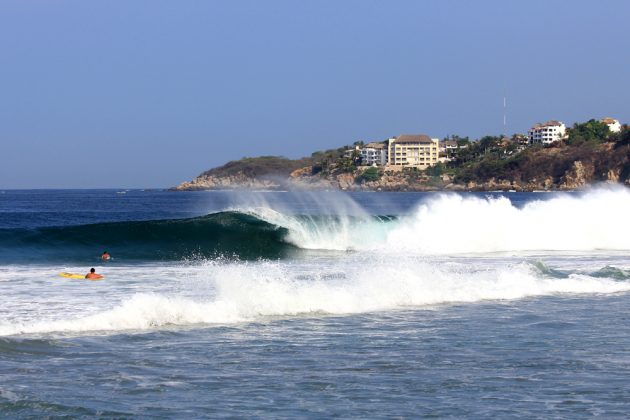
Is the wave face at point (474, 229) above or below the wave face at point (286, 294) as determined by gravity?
above

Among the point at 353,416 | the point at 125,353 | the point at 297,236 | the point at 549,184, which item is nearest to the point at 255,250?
the point at 297,236

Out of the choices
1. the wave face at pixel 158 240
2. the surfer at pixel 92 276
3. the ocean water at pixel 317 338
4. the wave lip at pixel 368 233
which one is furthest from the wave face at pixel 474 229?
the surfer at pixel 92 276

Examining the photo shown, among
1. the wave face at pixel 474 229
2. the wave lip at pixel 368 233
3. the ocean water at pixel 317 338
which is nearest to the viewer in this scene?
the ocean water at pixel 317 338

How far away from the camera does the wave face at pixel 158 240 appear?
31.0 metres

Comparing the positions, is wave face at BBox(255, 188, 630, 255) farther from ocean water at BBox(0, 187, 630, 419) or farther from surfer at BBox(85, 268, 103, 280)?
surfer at BBox(85, 268, 103, 280)

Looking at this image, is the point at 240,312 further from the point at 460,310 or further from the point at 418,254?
the point at 418,254

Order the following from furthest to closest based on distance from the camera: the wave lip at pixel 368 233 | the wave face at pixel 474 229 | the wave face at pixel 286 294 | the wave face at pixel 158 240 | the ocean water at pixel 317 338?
1. the wave face at pixel 474 229
2. the wave lip at pixel 368 233
3. the wave face at pixel 158 240
4. the wave face at pixel 286 294
5. the ocean water at pixel 317 338

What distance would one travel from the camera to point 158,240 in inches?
1339

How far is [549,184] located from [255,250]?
159290 mm

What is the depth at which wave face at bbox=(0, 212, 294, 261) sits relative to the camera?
102 ft

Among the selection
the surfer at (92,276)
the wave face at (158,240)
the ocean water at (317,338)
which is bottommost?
the ocean water at (317,338)

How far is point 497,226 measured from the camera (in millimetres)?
35375

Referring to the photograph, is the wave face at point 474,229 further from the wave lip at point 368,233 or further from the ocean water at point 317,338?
the ocean water at point 317,338

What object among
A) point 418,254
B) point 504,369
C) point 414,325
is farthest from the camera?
point 418,254
